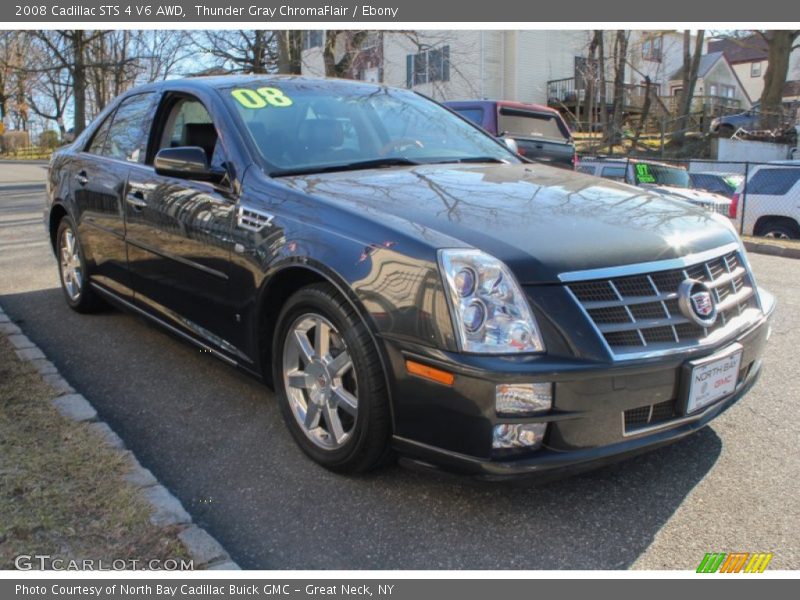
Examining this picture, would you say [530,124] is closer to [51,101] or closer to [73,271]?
[73,271]

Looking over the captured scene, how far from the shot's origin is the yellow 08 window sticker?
12.7 feet

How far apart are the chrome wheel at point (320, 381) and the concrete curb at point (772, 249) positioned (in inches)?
325

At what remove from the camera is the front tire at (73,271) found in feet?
17.7

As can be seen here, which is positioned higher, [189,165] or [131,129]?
[131,129]

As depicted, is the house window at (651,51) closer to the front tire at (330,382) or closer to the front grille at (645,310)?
the front grille at (645,310)

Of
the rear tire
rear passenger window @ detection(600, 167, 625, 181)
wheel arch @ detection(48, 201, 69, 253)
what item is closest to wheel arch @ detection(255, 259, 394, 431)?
wheel arch @ detection(48, 201, 69, 253)

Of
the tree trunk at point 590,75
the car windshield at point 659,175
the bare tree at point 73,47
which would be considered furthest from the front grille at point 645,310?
the bare tree at point 73,47

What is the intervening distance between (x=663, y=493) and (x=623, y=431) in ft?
1.74

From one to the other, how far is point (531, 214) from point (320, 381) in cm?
113

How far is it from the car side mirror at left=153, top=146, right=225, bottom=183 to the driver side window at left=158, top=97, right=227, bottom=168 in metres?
0.09

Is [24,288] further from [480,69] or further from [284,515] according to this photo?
[480,69]

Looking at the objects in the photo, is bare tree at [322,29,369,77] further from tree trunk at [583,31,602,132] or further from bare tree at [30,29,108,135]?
bare tree at [30,29,108,135]

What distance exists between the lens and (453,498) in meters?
2.95

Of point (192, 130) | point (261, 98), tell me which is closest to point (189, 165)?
point (261, 98)
